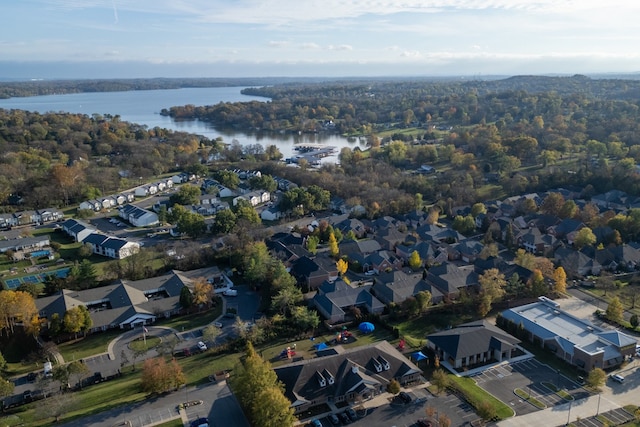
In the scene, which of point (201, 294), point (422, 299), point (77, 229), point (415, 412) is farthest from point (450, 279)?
point (77, 229)

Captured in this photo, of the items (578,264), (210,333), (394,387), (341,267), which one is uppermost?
(578,264)

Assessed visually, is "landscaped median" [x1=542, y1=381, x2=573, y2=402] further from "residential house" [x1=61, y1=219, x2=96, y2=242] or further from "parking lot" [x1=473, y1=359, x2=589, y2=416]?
"residential house" [x1=61, y1=219, x2=96, y2=242]

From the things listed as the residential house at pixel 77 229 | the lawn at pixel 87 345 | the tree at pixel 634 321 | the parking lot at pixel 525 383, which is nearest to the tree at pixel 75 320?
the lawn at pixel 87 345

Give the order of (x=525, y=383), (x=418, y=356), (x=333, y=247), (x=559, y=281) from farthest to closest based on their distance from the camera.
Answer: (x=333, y=247) < (x=559, y=281) < (x=418, y=356) < (x=525, y=383)

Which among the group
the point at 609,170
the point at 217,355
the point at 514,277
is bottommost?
the point at 217,355

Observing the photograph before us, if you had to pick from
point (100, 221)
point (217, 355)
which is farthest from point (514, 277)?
point (100, 221)

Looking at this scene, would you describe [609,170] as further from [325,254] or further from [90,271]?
[90,271]

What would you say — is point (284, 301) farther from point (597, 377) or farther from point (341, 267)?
point (597, 377)
